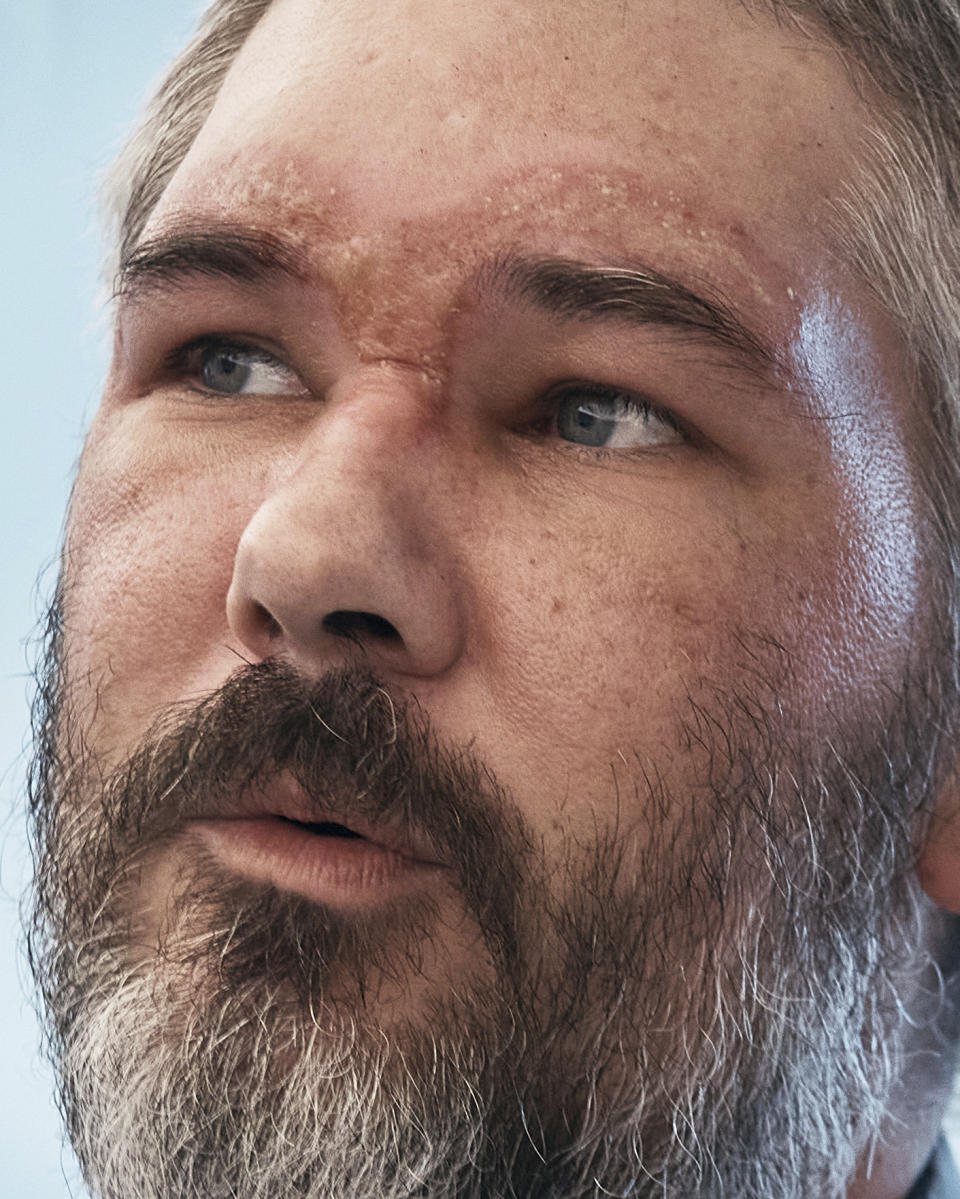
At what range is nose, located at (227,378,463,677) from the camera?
42.9 inches

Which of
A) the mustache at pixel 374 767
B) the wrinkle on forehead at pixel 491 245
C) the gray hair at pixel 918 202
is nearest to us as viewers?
the mustache at pixel 374 767

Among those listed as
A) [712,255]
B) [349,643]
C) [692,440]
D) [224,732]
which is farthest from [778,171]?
[224,732]

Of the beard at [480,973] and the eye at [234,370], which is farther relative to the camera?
the eye at [234,370]

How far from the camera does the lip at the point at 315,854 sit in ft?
3.59

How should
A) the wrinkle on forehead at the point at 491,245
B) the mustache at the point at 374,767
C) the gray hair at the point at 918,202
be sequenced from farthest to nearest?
the gray hair at the point at 918,202
the wrinkle on forehead at the point at 491,245
the mustache at the point at 374,767

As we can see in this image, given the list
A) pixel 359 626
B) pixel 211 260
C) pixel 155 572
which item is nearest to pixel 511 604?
pixel 359 626

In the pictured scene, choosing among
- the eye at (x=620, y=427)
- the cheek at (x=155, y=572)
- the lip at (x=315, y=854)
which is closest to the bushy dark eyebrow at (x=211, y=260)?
the cheek at (x=155, y=572)

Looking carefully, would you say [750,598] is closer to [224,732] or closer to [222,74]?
[224,732]

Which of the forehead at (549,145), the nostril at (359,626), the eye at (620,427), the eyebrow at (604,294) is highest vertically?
the forehead at (549,145)

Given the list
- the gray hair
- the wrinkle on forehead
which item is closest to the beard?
the gray hair

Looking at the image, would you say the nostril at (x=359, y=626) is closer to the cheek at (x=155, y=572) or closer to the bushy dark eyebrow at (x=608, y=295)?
the cheek at (x=155, y=572)

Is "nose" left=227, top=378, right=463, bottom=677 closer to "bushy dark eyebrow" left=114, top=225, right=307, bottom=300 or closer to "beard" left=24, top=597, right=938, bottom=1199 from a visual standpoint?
"beard" left=24, top=597, right=938, bottom=1199

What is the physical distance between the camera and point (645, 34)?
4.13 ft

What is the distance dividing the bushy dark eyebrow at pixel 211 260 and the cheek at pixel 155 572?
14 cm
